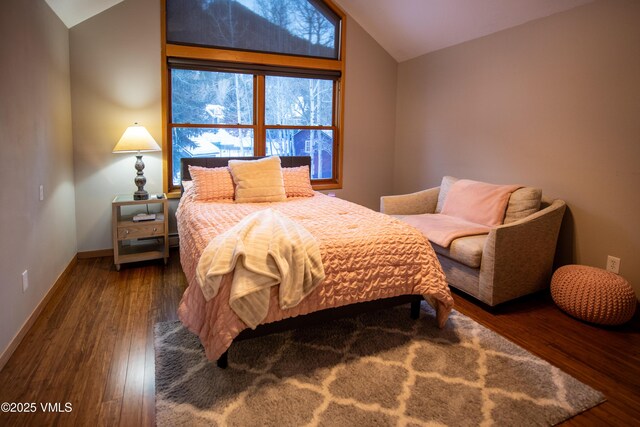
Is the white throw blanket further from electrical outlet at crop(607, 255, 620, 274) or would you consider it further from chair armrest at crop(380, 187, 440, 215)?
electrical outlet at crop(607, 255, 620, 274)

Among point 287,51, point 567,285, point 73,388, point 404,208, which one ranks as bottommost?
point 73,388

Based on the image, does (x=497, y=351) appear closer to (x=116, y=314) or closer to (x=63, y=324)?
(x=116, y=314)

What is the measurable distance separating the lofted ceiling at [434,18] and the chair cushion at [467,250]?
1.96 metres

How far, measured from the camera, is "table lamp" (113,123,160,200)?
3.58 meters

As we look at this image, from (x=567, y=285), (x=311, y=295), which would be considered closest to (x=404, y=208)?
(x=567, y=285)

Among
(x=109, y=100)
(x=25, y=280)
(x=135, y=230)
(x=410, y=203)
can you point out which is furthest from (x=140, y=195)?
(x=410, y=203)

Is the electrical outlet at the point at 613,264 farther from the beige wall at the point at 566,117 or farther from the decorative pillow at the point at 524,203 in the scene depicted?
the decorative pillow at the point at 524,203

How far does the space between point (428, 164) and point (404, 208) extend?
103 cm

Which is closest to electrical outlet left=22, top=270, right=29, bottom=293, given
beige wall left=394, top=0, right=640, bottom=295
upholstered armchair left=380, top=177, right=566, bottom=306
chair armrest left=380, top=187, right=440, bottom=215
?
upholstered armchair left=380, top=177, right=566, bottom=306

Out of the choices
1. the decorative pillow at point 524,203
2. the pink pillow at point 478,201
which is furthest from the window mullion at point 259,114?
the decorative pillow at point 524,203

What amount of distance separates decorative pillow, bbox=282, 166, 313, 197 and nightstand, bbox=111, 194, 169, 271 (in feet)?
3.78

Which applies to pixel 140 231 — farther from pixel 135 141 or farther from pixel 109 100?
pixel 109 100

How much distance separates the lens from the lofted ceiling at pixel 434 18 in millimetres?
3344

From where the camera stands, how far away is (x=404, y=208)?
402cm
